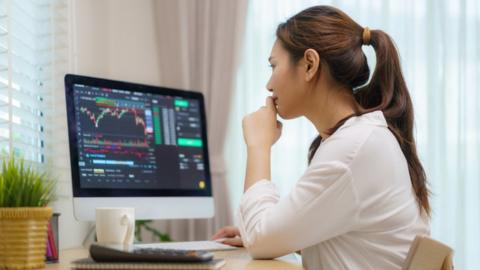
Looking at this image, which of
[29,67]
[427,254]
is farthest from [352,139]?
[29,67]

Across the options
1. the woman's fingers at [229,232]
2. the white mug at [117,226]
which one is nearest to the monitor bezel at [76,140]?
the woman's fingers at [229,232]

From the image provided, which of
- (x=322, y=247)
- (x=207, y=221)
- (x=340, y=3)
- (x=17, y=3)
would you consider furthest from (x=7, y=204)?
(x=340, y=3)

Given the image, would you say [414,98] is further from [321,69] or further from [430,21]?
[321,69]

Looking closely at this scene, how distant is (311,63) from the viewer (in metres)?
1.63

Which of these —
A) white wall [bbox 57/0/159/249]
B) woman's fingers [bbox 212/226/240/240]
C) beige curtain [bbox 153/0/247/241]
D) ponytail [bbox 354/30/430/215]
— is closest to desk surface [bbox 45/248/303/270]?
woman's fingers [bbox 212/226/240/240]

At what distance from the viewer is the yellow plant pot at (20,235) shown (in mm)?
1167

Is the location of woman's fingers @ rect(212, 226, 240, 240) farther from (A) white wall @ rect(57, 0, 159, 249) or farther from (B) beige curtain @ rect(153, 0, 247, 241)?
(B) beige curtain @ rect(153, 0, 247, 241)

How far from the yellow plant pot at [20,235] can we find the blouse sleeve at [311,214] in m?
0.45

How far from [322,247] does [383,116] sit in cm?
34

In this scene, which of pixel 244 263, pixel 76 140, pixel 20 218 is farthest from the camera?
pixel 76 140

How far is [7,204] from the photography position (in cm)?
118

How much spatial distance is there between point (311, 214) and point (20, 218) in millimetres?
568

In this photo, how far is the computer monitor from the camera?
6.26 feet

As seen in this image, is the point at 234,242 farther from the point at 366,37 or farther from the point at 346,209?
the point at 366,37
